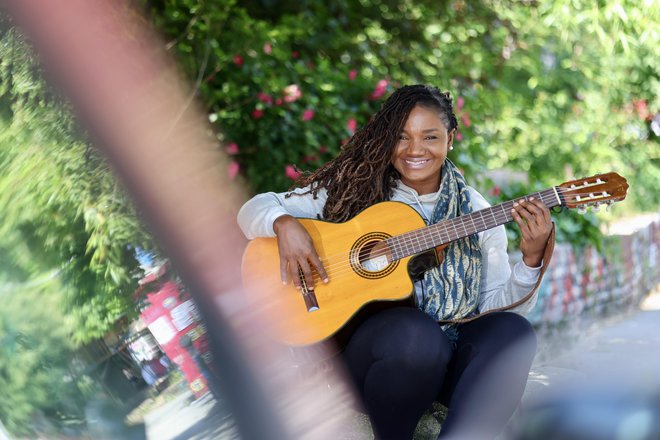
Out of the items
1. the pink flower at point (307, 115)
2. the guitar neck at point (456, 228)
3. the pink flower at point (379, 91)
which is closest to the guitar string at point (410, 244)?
the guitar neck at point (456, 228)

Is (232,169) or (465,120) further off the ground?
(232,169)

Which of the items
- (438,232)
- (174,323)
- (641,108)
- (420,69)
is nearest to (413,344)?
(438,232)

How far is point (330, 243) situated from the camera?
222 cm

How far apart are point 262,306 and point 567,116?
5.74m

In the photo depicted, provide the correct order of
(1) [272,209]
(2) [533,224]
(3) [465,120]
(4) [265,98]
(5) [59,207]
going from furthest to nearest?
(3) [465,120] < (4) [265,98] < (1) [272,209] < (2) [533,224] < (5) [59,207]

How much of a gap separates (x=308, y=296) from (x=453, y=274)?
0.40 m

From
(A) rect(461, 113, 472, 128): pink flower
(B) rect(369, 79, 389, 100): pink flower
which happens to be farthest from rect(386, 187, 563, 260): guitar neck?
(A) rect(461, 113, 472, 128): pink flower

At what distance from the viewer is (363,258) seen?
87.0 inches

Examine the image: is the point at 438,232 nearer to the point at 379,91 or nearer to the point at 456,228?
the point at 456,228

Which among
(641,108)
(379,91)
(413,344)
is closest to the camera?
(413,344)

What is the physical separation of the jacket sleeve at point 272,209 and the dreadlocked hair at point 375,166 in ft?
0.09

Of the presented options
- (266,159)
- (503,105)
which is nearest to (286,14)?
(266,159)

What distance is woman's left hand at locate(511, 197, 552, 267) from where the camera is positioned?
6.59 feet

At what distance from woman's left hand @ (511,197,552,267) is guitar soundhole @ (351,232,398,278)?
35 centimetres
